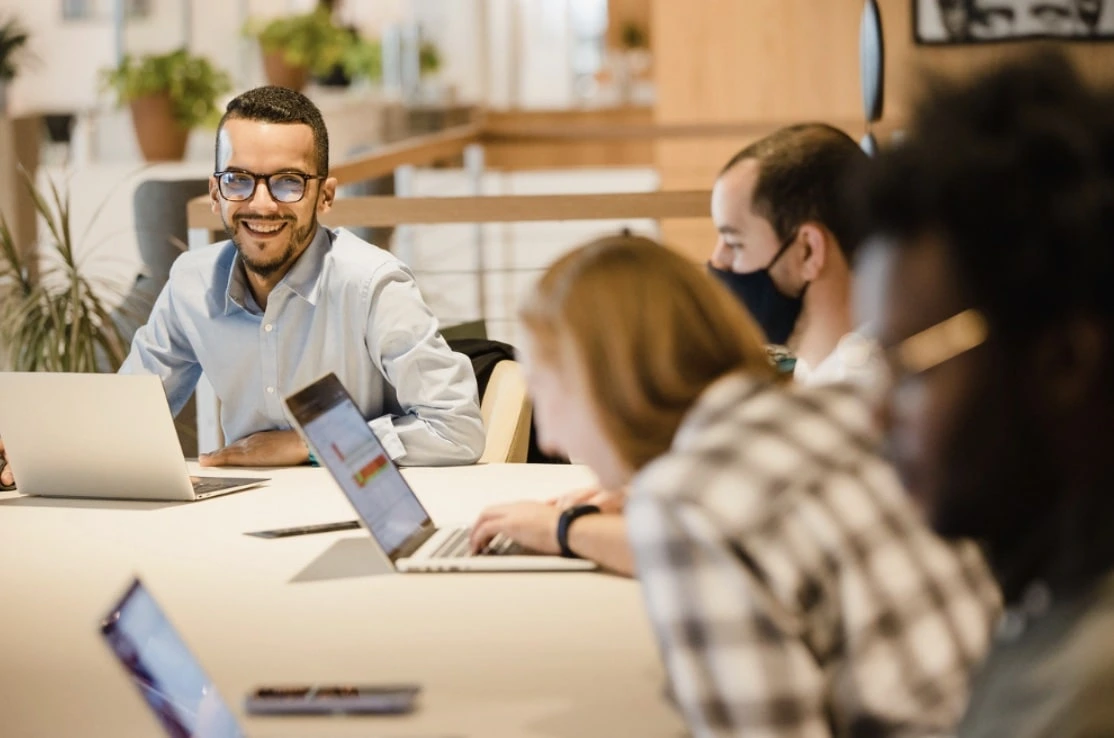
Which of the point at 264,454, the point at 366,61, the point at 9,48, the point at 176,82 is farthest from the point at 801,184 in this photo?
the point at 366,61

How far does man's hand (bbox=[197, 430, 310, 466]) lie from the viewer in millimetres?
2504

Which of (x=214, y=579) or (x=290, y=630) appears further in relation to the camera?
(x=214, y=579)

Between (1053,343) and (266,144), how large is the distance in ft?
6.41

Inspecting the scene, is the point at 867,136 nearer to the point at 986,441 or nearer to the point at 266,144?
the point at 266,144

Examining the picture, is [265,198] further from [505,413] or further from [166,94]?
[166,94]

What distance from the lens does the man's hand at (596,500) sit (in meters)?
1.84

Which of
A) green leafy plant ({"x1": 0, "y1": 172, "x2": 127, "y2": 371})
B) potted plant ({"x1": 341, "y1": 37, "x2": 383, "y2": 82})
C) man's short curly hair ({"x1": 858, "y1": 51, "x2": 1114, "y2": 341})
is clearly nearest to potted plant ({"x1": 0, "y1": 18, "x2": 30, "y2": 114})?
potted plant ({"x1": 341, "y1": 37, "x2": 383, "y2": 82})

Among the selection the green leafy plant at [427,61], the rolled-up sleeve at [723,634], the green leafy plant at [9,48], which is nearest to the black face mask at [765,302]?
the rolled-up sleeve at [723,634]

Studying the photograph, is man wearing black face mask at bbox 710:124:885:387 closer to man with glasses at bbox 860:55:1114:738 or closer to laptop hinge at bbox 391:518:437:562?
laptop hinge at bbox 391:518:437:562

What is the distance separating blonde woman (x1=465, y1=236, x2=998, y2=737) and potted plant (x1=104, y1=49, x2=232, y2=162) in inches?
196

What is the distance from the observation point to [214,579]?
181 cm

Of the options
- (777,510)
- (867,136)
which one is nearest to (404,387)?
(777,510)

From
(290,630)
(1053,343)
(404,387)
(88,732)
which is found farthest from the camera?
(404,387)

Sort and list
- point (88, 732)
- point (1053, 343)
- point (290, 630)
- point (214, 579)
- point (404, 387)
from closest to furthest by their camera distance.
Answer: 1. point (1053, 343)
2. point (88, 732)
3. point (290, 630)
4. point (214, 579)
5. point (404, 387)
